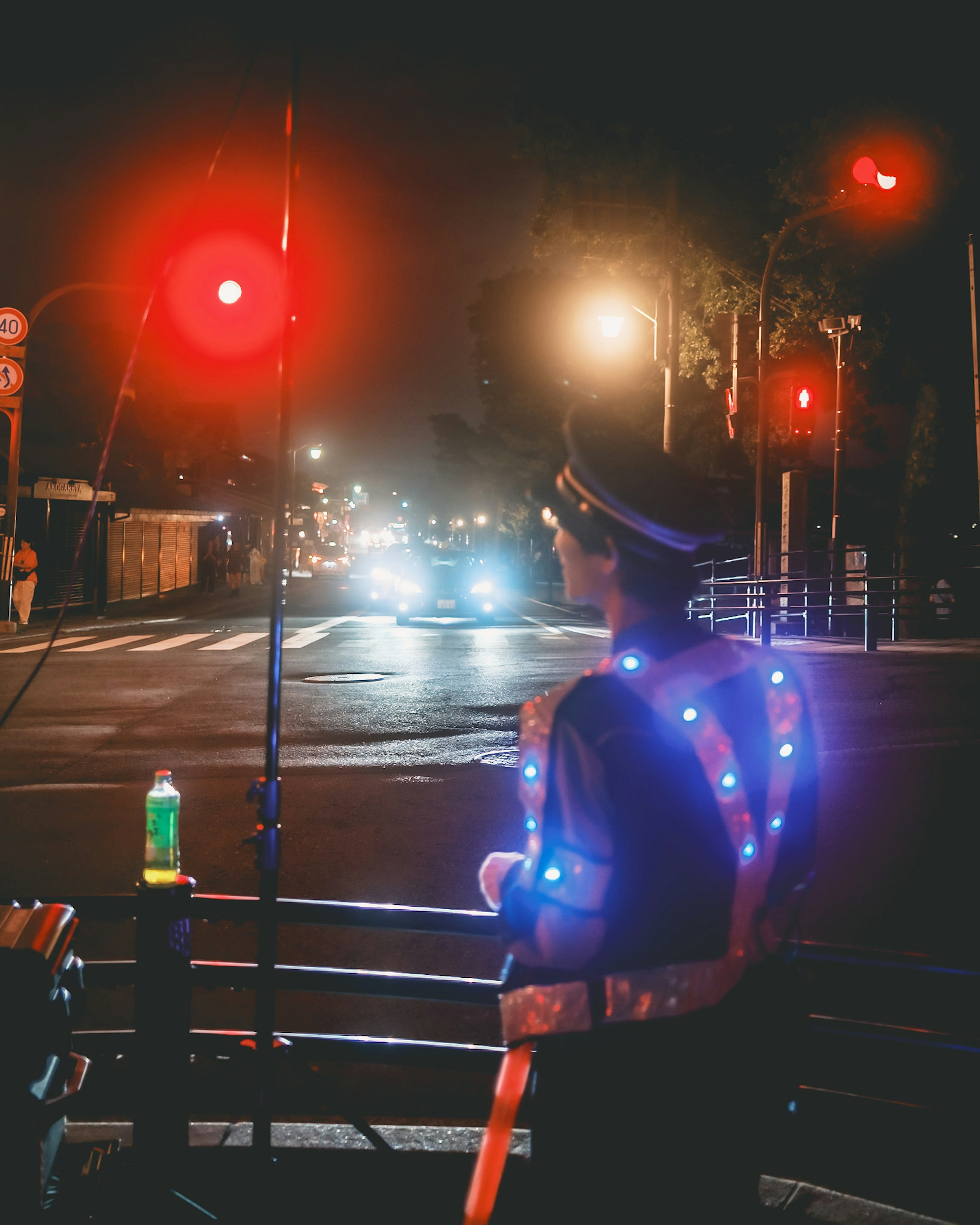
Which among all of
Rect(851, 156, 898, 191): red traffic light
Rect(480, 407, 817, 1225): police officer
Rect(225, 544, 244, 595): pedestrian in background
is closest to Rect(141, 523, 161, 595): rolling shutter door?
Rect(225, 544, 244, 595): pedestrian in background

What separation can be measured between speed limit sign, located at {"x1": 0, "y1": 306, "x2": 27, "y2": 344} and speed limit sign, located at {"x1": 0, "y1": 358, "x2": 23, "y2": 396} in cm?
41

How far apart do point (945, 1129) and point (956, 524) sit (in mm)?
25256

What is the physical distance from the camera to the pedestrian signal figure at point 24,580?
2359 cm

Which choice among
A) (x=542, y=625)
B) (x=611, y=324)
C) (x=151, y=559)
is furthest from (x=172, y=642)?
(x=151, y=559)

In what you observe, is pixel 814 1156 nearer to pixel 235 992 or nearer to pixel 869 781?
pixel 235 992

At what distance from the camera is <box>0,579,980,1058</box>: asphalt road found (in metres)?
5.01

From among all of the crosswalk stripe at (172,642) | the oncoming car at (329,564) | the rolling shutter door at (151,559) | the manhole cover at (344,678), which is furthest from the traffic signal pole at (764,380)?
the oncoming car at (329,564)

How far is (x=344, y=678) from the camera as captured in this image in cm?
1457

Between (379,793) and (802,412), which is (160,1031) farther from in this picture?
(802,412)

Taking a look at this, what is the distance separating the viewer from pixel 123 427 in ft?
126

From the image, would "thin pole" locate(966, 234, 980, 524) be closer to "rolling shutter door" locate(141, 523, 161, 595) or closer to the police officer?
the police officer

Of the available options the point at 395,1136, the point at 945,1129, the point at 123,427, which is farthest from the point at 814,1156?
the point at 123,427

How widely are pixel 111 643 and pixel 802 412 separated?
536 inches

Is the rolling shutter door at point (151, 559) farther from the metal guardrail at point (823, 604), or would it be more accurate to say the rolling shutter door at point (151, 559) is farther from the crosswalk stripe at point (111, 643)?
the metal guardrail at point (823, 604)
